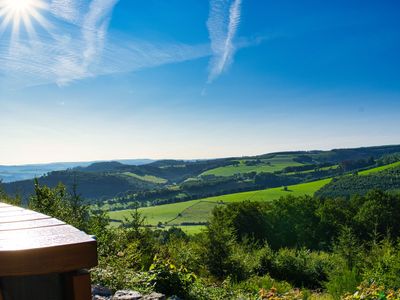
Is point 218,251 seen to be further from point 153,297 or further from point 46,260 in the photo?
point 46,260

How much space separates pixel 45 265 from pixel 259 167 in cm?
13402

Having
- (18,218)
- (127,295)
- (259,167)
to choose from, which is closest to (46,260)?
(18,218)

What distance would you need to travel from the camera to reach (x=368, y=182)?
8331cm

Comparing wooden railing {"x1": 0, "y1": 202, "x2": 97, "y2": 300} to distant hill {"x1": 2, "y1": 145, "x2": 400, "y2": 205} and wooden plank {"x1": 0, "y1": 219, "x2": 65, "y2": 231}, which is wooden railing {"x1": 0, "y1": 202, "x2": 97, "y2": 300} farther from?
distant hill {"x1": 2, "y1": 145, "x2": 400, "y2": 205}

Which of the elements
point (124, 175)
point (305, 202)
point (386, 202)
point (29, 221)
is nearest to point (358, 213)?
point (386, 202)

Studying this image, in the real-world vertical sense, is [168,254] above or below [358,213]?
above

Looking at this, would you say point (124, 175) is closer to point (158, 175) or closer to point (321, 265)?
point (158, 175)

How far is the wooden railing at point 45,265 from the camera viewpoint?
96cm

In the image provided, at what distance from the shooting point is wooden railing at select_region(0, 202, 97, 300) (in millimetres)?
956

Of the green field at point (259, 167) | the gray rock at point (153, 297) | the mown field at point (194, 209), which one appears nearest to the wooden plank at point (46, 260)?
the gray rock at point (153, 297)

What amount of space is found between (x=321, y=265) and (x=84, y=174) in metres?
94.9

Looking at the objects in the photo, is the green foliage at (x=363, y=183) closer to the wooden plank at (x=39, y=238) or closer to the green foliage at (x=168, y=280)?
the green foliage at (x=168, y=280)

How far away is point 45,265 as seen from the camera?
0.97m

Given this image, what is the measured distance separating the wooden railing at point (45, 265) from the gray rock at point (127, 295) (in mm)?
5468
